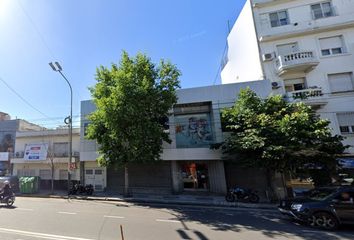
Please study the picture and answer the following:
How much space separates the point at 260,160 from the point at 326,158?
12.7 ft

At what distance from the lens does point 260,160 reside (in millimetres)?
14375

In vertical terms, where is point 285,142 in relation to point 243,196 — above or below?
above

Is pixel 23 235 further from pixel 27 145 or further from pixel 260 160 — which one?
pixel 27 145

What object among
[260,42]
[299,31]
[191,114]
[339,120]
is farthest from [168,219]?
[299,31]

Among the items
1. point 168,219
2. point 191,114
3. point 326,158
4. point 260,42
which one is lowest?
point 168,219

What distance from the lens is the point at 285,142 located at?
14.1m

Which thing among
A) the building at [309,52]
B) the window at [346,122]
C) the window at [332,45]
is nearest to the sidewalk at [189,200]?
the window at [346,122]

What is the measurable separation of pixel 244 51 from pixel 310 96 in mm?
7979

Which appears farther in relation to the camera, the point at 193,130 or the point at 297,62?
the point at 193,130

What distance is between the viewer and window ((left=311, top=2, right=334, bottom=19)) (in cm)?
1969

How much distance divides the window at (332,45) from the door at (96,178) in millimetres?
21998

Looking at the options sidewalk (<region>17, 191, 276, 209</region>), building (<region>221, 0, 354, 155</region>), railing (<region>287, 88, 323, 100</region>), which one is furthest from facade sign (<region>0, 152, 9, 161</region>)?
railing (<region>287, 88, 323, 100</region>)

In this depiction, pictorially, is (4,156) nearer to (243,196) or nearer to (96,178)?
(96,178)

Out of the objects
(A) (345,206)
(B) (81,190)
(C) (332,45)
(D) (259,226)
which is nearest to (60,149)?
(B) (81,190)
